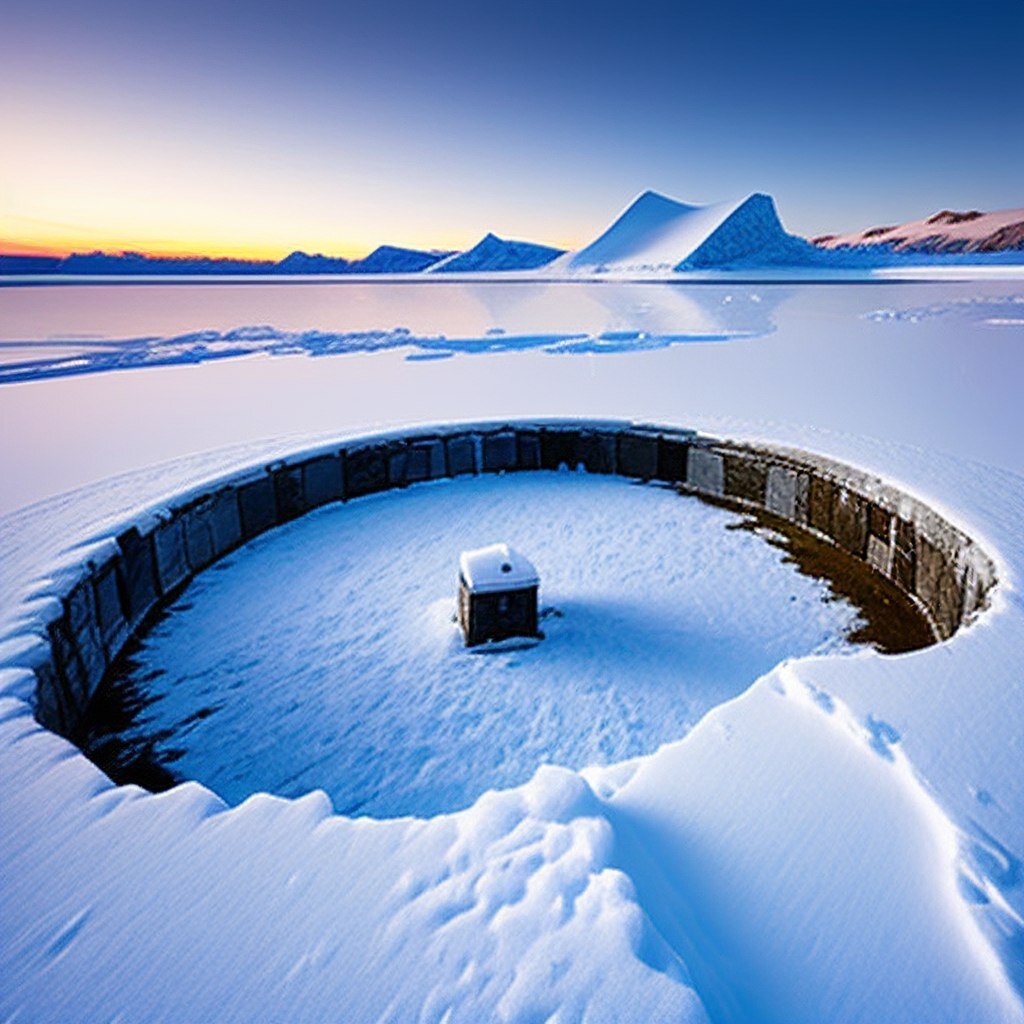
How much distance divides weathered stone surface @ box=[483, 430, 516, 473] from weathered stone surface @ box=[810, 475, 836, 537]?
293cm

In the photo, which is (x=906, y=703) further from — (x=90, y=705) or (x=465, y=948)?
(x=90, y=705)

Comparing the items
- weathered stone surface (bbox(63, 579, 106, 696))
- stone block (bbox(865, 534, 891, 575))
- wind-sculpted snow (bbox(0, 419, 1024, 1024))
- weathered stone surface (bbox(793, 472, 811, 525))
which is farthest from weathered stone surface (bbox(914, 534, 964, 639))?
weathered stone surface (bbox(63, 579, 106, 696))

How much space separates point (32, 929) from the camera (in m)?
1.64

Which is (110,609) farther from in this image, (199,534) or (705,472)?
(705,472)

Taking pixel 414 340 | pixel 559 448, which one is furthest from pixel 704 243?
pixel 559 448

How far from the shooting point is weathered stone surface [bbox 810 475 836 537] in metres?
5.45

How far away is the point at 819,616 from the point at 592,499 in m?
2.51

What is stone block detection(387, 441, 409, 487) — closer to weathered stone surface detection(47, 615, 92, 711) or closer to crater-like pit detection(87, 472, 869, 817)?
crater-like pit detection(87, 472, 869, 817)

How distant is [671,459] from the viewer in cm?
673

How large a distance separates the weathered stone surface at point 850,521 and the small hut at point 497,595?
2752 mm

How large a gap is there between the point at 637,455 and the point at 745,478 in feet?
3.73

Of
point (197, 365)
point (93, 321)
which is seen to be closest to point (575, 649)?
point (197, 365)

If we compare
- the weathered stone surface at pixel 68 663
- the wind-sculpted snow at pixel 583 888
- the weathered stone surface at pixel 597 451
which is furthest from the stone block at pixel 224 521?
the weathered stone surface at pixel 597 451

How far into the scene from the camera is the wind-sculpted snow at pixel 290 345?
12.9 metres
